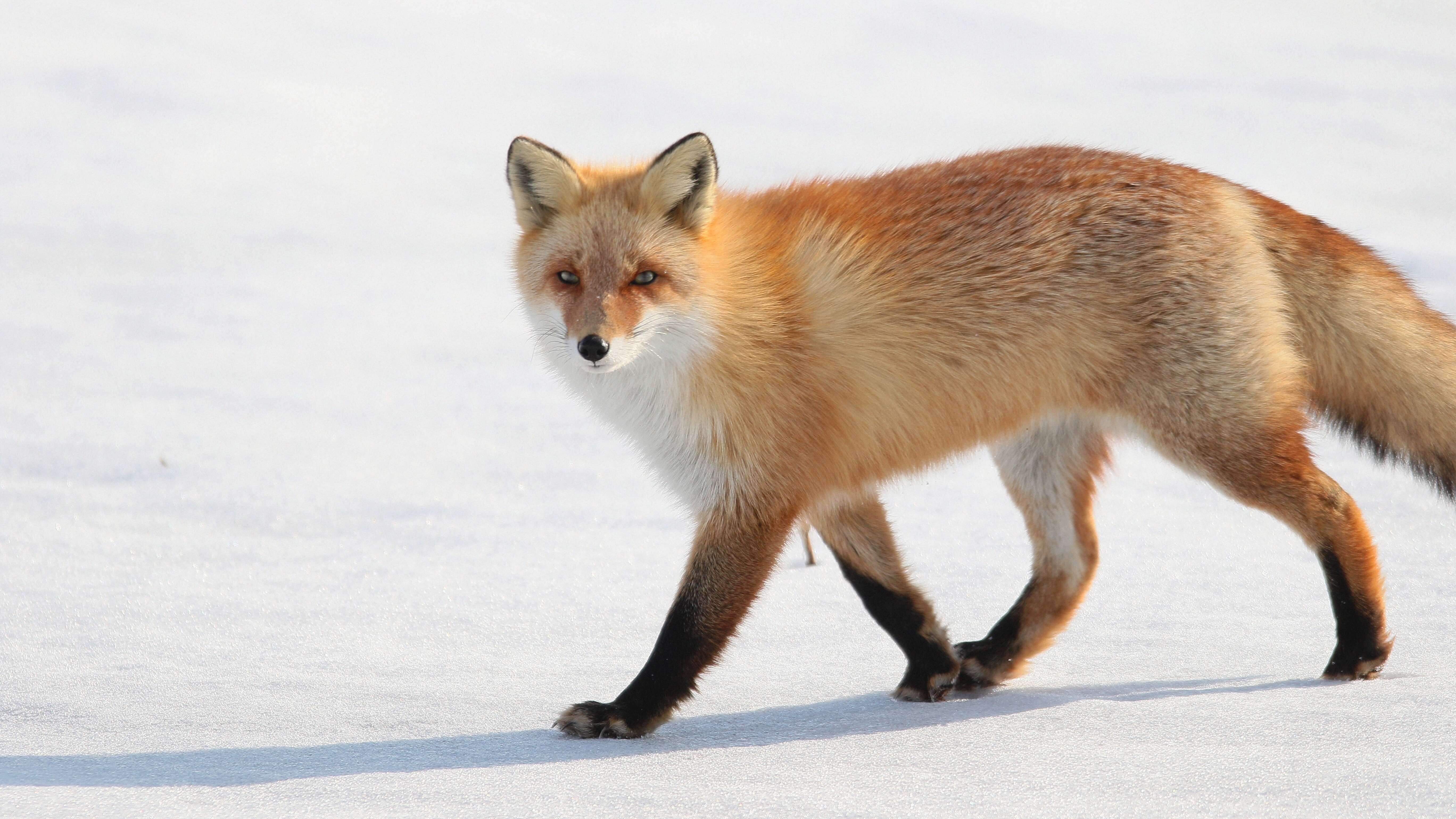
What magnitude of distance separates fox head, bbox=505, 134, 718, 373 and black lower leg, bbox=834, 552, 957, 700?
0.91 metres

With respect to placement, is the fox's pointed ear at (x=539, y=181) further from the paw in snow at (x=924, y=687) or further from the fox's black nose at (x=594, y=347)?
the paw in snow at (x=924, y=687)

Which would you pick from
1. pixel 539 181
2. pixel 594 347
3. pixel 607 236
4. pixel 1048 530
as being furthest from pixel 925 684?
pixel 539 181

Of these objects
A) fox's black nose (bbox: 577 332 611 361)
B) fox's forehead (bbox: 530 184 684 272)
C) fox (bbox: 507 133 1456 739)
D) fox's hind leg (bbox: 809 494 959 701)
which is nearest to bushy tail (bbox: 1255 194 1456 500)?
fox (bbox: 507 133 1456 739)

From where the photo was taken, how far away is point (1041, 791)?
258cm

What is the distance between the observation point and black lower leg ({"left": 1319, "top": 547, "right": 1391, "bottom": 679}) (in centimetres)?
348

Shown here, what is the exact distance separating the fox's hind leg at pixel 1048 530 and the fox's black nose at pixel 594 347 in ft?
4.52

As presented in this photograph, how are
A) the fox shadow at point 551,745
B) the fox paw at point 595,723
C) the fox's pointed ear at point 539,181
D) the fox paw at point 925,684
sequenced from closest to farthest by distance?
1. the fox shadow at point 551,745
2. the fox paw at point 595,723
3. the fox's pointed ear at point 539,181
4. the fox paw at point 925,684

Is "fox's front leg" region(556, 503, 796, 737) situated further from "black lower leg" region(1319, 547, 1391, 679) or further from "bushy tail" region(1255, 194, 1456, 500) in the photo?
"bushy tail" region(1255, 194, 1456, 500)

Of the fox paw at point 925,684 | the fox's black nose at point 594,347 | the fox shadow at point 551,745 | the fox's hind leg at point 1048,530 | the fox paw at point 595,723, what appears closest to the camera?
the fox shadow at point 551,745

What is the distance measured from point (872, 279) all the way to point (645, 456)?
776mm

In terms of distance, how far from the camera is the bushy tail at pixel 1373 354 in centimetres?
367

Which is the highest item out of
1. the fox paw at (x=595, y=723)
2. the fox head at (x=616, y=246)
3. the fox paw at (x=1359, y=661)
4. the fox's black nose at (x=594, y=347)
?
the fox head at (x=616, y=246)

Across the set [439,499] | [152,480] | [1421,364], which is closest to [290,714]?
[439,499]

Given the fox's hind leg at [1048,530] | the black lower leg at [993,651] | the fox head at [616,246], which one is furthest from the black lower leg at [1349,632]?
the fox head at [616,246]
